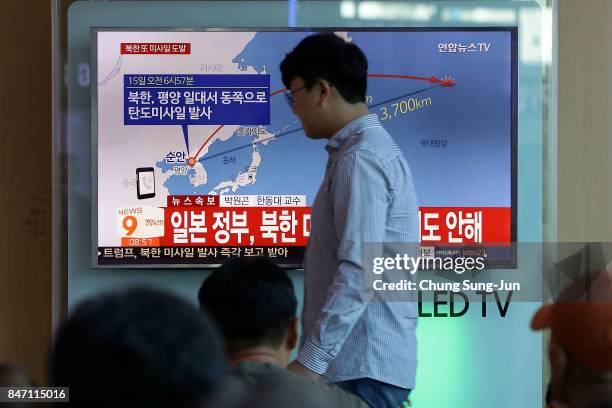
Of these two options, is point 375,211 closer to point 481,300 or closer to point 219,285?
point 219,285

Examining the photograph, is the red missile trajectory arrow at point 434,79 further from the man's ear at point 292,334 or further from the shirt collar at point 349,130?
the man's ear at point 292,334

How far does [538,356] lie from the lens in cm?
383

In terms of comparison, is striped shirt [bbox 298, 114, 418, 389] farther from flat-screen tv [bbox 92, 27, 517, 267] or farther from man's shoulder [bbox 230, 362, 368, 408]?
flat-screen tv [bbox 92, 27, 517, 267]

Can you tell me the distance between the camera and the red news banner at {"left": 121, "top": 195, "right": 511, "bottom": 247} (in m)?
3.71

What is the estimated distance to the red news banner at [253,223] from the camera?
371 centimetres

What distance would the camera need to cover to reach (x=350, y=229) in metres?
2.24

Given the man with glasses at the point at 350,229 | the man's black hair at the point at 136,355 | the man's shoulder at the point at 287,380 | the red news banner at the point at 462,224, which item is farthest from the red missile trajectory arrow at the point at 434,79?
the man's black hair at the point at 136,355

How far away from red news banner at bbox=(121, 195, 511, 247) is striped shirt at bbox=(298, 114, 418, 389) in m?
1.30

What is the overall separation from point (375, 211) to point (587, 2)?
82.9 inches

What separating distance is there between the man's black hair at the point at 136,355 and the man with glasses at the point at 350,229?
1.34 metres

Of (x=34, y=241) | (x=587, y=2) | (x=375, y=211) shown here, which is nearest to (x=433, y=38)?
(x=587, y=2)

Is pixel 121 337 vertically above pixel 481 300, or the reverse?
pixel 121 337

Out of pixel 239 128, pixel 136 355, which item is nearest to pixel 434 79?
pixel 239 128

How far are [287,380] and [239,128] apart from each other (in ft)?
7.26
